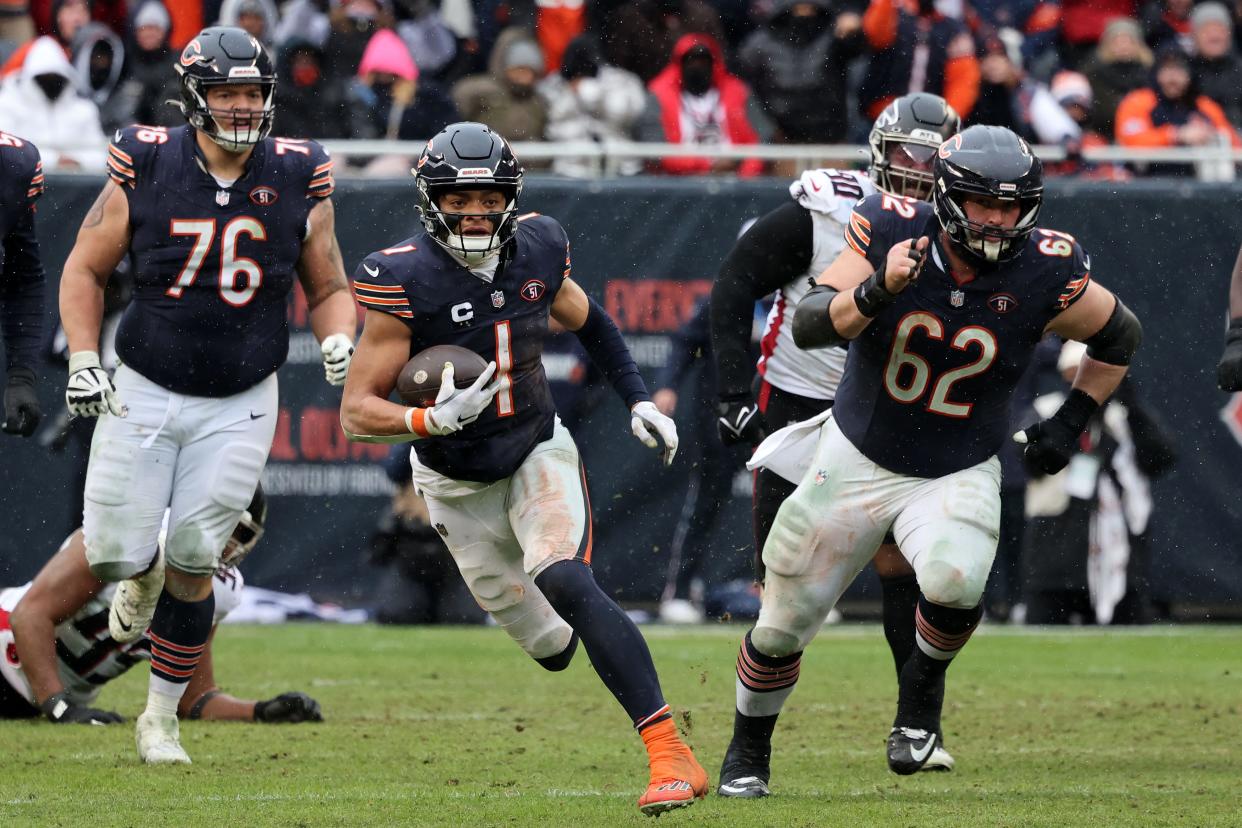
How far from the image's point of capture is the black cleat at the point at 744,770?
5.29 meters

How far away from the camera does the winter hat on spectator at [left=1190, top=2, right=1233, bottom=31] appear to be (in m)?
12.4

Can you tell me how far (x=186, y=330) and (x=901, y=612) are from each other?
93.3 inches

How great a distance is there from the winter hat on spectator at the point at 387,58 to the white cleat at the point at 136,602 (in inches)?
227

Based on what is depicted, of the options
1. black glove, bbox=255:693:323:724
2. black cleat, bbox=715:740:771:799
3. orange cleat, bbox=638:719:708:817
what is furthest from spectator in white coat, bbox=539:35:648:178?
orange cleat, bbox=638:719:708:817

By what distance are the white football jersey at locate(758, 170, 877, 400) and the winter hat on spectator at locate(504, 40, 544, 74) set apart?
5.43 meters

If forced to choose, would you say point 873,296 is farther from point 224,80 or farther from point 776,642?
point 224,80

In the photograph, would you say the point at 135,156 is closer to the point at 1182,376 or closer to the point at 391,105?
the point at 391,105

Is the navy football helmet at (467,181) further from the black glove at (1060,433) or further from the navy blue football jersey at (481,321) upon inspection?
the black glove at (1060,433)

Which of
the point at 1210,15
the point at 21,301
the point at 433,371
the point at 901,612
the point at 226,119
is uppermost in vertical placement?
the point at 1210,15

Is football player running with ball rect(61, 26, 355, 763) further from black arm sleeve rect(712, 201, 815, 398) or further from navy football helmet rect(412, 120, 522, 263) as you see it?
black arm sleeve rect(712, 201, 815, 398)

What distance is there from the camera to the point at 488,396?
5.03 m

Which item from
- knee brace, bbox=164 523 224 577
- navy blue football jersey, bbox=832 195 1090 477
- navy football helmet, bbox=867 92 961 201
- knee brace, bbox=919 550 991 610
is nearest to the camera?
knee brace, bbox=919 550 991 610

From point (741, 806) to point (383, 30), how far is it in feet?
25.6

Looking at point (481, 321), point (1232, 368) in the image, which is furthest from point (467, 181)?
point (1232, 368)
